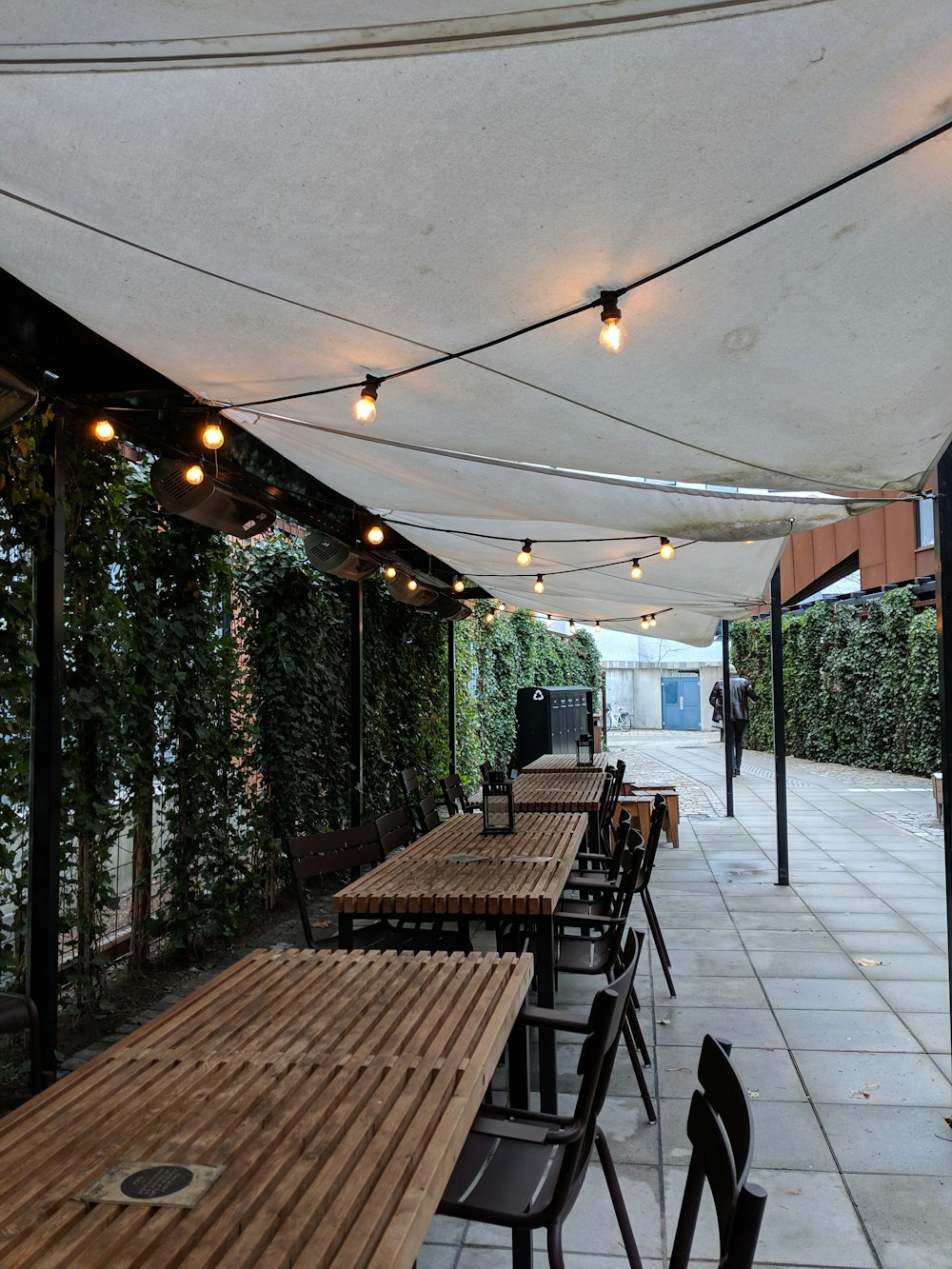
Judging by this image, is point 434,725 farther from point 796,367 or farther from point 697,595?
point 796,367

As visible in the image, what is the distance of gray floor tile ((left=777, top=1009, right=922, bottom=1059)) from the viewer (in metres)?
3.76

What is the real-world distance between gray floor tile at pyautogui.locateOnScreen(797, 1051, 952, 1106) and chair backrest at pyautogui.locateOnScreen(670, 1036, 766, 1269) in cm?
212

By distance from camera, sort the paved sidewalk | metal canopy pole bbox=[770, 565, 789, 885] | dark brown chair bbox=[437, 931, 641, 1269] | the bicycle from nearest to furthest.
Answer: dark brown chair bbox=[437, 931, 641, 1269] → the paved sidewalk → metal canopy pole bbox=[770, 565, 789, 885] → the bicycle

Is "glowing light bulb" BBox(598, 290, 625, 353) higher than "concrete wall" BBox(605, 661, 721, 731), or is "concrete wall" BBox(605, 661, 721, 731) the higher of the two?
"glowing light bulb" BBox(598, 290, 625, 353)

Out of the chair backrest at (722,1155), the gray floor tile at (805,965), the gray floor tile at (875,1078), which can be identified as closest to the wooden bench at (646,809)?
the gray floor tile at (805,965)

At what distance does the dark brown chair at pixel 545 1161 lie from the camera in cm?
180

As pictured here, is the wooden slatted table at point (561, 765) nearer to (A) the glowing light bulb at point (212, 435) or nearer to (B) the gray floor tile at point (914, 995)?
(B) the gray floor tile at point (914, 995)

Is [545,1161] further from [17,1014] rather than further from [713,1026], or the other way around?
[713,1026]

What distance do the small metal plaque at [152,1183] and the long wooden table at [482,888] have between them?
1647 mm

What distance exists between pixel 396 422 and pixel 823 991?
133 inches

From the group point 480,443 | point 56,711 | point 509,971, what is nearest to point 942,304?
point 480,443

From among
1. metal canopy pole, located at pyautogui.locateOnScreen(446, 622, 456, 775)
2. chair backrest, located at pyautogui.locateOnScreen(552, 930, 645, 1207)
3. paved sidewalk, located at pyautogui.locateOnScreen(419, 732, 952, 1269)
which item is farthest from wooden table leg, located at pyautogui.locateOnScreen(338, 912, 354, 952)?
metal canopy pole, located at pyautogui.locateOnScreen(446, 622, 456, 775)

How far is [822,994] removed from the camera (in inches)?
173

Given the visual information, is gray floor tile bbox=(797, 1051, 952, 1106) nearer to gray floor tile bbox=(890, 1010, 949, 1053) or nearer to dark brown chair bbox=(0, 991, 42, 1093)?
gray floor tile bbox=(890, 1010, 949, 1053)
